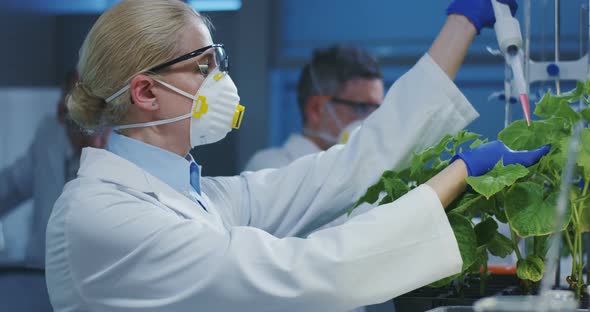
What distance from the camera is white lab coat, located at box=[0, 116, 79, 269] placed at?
268 centimetres

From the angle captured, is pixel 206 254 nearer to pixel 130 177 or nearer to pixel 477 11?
pixel 130 177

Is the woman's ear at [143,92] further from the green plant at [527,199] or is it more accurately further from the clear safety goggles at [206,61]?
the green plant at [527,199]

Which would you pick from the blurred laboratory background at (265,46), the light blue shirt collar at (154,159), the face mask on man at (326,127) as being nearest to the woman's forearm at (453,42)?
the light blue shirt collar at (154,159)

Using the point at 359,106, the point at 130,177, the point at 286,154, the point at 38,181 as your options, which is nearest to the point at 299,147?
the point at 286,154

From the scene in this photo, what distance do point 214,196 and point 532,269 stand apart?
2.00ft

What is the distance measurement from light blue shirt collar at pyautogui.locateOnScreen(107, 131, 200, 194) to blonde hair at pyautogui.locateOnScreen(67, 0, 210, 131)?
0.18ft

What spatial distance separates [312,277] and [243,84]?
8.10 ft

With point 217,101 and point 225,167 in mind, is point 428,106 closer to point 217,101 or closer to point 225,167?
point 217,101

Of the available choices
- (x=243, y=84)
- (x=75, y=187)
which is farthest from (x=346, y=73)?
(x=75, y=187)

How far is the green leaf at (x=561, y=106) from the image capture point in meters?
1.04

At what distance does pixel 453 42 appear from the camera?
139cm

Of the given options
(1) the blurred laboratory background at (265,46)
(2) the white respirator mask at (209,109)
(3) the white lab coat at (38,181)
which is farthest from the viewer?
(1) the blurred laboratory background at (265,46)

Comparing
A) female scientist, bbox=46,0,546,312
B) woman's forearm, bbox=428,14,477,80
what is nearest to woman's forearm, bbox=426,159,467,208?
female scientist, bbox=46,0,546,312

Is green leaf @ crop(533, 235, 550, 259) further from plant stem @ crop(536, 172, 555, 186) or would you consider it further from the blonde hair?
the blonde hair
